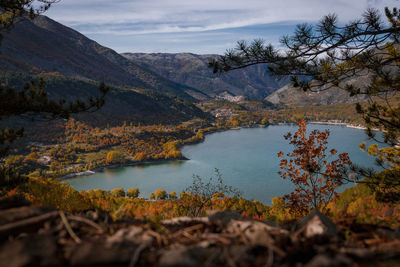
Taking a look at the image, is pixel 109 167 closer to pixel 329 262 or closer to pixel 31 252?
pixel 31 252

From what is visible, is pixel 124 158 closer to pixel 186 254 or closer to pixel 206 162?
pixel 206 162

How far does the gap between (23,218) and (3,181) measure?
6.12m

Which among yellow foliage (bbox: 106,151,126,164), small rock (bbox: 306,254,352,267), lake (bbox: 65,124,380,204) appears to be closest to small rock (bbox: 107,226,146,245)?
small rock (bbox: 306,254,352,267)

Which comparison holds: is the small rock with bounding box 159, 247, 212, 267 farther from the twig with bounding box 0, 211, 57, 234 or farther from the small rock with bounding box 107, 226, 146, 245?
the twig with bounding box 0, 211, 57, 234

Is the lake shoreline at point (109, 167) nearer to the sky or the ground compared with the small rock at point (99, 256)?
nearer to the ground

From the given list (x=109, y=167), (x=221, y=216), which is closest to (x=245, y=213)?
(x=221, y=216)

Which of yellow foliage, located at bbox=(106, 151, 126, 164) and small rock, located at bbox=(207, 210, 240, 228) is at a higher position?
small rock, located at bbox=(207, 210, 240, 228)

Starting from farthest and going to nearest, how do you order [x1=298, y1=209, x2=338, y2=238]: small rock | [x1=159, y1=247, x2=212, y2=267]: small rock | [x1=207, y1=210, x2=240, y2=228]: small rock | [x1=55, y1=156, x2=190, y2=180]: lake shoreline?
1. [x1=55, y1=156, x2=190, y2=180]: lake shoreline
2. [x1=207, y1=210, x2=240, y2=228]: small rock
3. [x1=298, y1=209, x2=338, y2=238]: small rock
4. [x1=159, y1=247, x2=212, y2=267]: small rock

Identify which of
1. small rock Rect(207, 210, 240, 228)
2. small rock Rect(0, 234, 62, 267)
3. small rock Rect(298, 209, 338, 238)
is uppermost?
small rock Rect(0, 234, 62, 267)

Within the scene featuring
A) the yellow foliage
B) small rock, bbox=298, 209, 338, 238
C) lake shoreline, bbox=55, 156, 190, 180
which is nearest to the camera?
small rock, bbox=298, 209, 338, 238

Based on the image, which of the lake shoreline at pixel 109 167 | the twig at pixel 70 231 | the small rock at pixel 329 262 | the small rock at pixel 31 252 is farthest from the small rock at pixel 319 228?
the lake shoreline at pixel 109 167

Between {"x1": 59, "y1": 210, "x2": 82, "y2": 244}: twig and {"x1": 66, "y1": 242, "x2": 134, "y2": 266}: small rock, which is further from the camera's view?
{"x1": 59, "y1": 210, "x2": 82, "y2": 244}: twig

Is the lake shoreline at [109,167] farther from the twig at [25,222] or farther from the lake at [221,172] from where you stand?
the twig at [25,222]

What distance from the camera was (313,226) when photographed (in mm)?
3893
